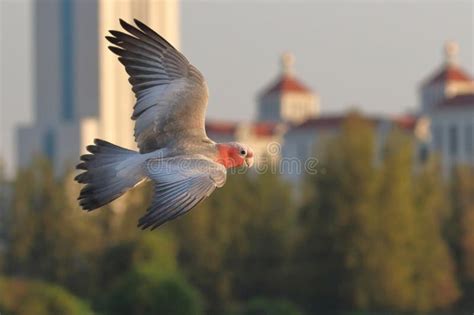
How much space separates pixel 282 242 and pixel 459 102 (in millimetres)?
35183

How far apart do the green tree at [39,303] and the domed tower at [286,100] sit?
65487 millimetres

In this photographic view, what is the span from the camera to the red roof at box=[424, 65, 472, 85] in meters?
74.6

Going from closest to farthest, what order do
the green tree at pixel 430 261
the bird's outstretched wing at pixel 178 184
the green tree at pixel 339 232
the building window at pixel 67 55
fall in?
the bird's outstretched wing at pixel 178 184, the green tree at pixel 339 232, the green tree at pixel 430 261, the building window at pixel 67 55

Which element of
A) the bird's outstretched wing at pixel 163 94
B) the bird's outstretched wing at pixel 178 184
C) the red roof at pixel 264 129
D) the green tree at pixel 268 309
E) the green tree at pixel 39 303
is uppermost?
the red roof at pixel 264 129

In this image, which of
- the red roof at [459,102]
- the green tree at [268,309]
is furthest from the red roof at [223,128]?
the green tree at [268,309]

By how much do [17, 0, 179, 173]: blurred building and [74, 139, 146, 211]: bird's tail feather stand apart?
65358 mm

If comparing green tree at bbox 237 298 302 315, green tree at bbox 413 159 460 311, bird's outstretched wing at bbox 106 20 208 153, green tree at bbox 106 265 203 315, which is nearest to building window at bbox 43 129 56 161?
green tree at bbox 413 159 460 311

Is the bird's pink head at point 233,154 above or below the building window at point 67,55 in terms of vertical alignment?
below

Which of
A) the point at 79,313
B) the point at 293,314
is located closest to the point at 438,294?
the point at 293,314

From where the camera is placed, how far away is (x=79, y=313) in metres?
18.7

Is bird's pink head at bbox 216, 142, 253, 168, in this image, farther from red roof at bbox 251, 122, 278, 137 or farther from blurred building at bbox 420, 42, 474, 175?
red roof at bbox 251, 122, 278, 137

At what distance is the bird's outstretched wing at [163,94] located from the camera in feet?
20.6

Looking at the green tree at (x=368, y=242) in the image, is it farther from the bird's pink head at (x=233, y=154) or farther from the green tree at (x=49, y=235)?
the bird's pink head at (x=233, y=154)

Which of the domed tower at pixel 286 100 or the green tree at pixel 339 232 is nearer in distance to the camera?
the green tree at pixel 339 232
